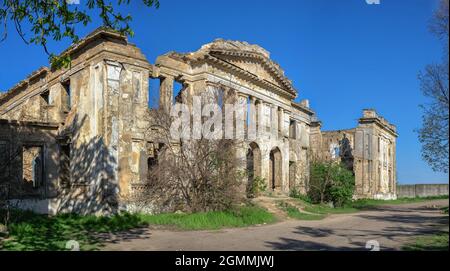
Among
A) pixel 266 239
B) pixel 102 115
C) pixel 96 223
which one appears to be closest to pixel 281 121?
pixel 102 115

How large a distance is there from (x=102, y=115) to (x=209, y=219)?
21.2ft

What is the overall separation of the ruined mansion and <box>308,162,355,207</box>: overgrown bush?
335 centimetres

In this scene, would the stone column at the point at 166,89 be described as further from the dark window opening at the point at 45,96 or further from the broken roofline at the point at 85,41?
the dark window opening at the point at 45,96

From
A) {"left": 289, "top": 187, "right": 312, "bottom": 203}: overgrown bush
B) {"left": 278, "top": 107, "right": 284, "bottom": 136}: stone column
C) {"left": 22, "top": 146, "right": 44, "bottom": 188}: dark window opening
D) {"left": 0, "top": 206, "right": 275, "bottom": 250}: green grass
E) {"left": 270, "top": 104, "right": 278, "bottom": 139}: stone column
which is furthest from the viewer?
{"left": 278, "top": 107, "right": 284, "bottom": 136}: stone column

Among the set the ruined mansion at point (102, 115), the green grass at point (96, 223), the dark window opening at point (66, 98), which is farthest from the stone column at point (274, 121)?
the dark window opening at point (66, 98)

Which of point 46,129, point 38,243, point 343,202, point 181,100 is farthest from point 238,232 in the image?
point 343,202

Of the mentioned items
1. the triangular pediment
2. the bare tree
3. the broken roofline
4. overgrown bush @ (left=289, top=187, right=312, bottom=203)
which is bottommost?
overgrown bush @ (left=289, top=187, right=312, bottom=203)

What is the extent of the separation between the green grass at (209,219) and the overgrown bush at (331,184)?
1050cm

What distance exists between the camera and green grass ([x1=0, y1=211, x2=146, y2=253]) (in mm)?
Result: 9781

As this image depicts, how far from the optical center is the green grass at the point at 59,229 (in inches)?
385

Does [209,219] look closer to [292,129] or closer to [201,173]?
[201,173]

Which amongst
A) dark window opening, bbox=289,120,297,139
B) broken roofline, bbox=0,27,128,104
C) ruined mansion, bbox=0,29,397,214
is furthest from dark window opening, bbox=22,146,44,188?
dark window opening, bbox=289,120,297,139

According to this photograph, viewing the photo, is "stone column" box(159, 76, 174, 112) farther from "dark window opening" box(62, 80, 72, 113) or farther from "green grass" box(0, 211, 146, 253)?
"green grass" box(0, 211, 146, 253)

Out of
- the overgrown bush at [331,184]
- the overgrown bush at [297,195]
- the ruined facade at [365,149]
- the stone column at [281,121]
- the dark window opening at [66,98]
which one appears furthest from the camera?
the ruined facade at [365,149]
